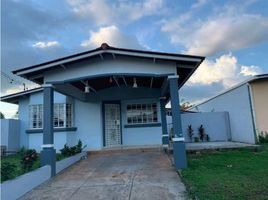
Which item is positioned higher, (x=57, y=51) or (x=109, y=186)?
(x=57, y=51)

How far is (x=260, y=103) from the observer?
43.2ft

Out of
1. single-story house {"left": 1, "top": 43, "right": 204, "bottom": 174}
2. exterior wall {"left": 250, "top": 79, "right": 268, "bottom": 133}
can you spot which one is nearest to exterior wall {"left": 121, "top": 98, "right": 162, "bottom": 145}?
single-story house {"left": 1, "top": 43, "right": 204, "bottom": 174}

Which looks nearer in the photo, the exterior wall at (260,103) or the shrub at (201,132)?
the exterior wall at (260,103)

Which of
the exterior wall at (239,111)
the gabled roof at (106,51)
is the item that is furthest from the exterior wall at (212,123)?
the gabled roof at (106,51)

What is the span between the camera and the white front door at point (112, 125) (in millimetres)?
13727

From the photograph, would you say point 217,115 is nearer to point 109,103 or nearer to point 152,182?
point 109,103

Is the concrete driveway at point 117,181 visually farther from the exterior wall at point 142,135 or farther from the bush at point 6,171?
the exterior wall at point 142,135

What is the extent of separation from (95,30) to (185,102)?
3683 cm

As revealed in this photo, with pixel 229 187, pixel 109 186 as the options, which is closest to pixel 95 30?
pixel 109 186

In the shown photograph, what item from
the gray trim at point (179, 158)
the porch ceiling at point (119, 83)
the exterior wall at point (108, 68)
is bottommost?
the gray trim at point (179, 158)

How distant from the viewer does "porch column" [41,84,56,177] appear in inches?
325

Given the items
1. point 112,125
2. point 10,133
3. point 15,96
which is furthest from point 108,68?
point 10,133

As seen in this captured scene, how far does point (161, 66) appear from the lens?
8969 millimetres

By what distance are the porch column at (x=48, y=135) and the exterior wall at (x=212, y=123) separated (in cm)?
1115
